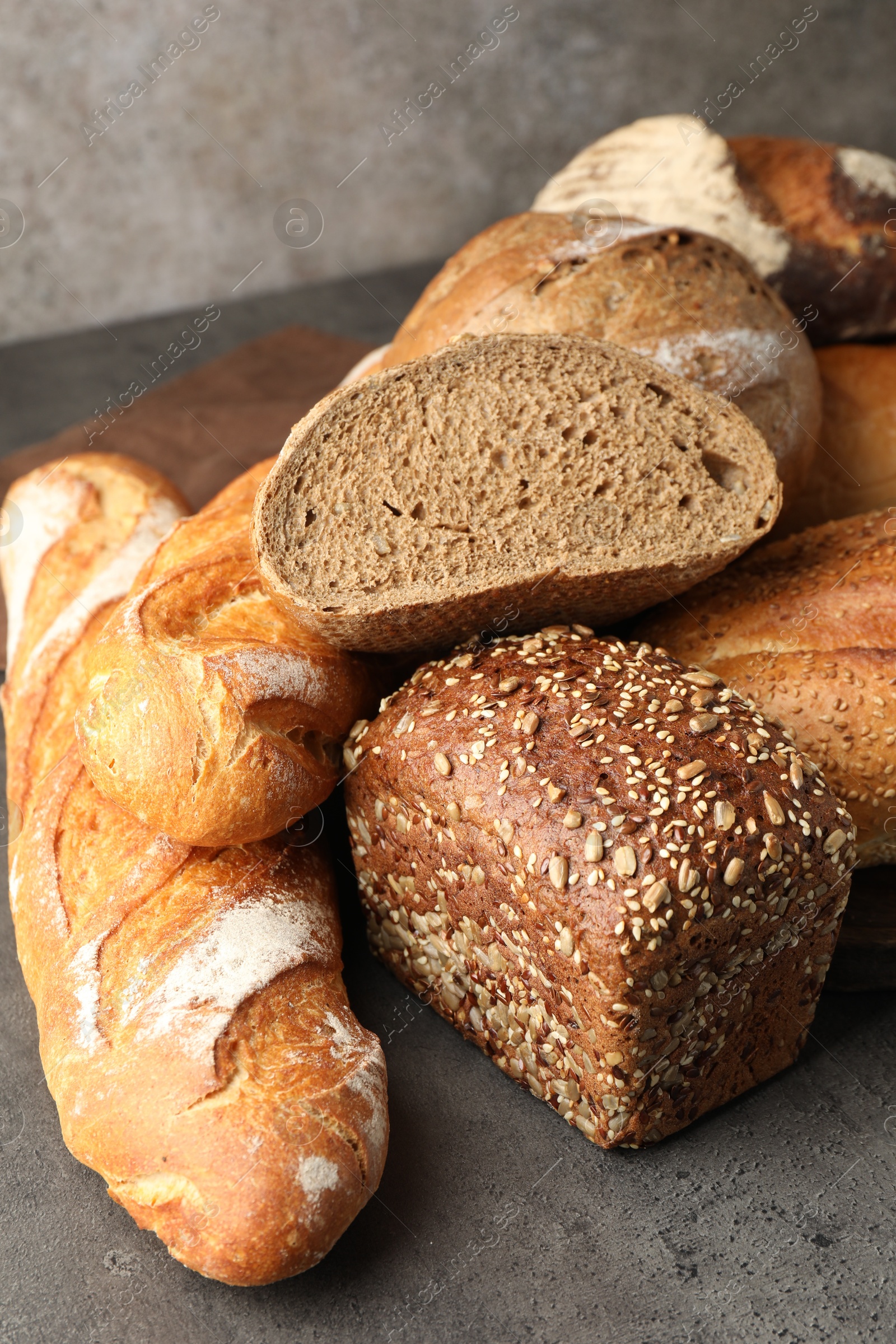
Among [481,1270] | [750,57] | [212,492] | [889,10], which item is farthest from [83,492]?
[889,10]

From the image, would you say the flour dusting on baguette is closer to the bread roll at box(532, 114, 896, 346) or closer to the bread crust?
the bread roll at box(532, 114, 896, 346)

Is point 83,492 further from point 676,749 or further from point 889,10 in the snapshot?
point 889,10

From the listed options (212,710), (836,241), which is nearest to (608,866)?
(212,710)

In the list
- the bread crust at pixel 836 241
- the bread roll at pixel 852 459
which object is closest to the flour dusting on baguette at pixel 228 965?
the bread roll at pixel 852 459

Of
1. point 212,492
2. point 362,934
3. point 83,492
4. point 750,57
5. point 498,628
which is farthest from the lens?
point 750,57

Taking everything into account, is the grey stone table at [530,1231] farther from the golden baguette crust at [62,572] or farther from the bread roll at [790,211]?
the bread roll at [790,211]

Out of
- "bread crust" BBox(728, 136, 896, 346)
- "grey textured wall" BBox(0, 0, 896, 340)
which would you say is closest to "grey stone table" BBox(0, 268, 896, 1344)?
"bread crust" BBox(728, 136, 896, 346)
